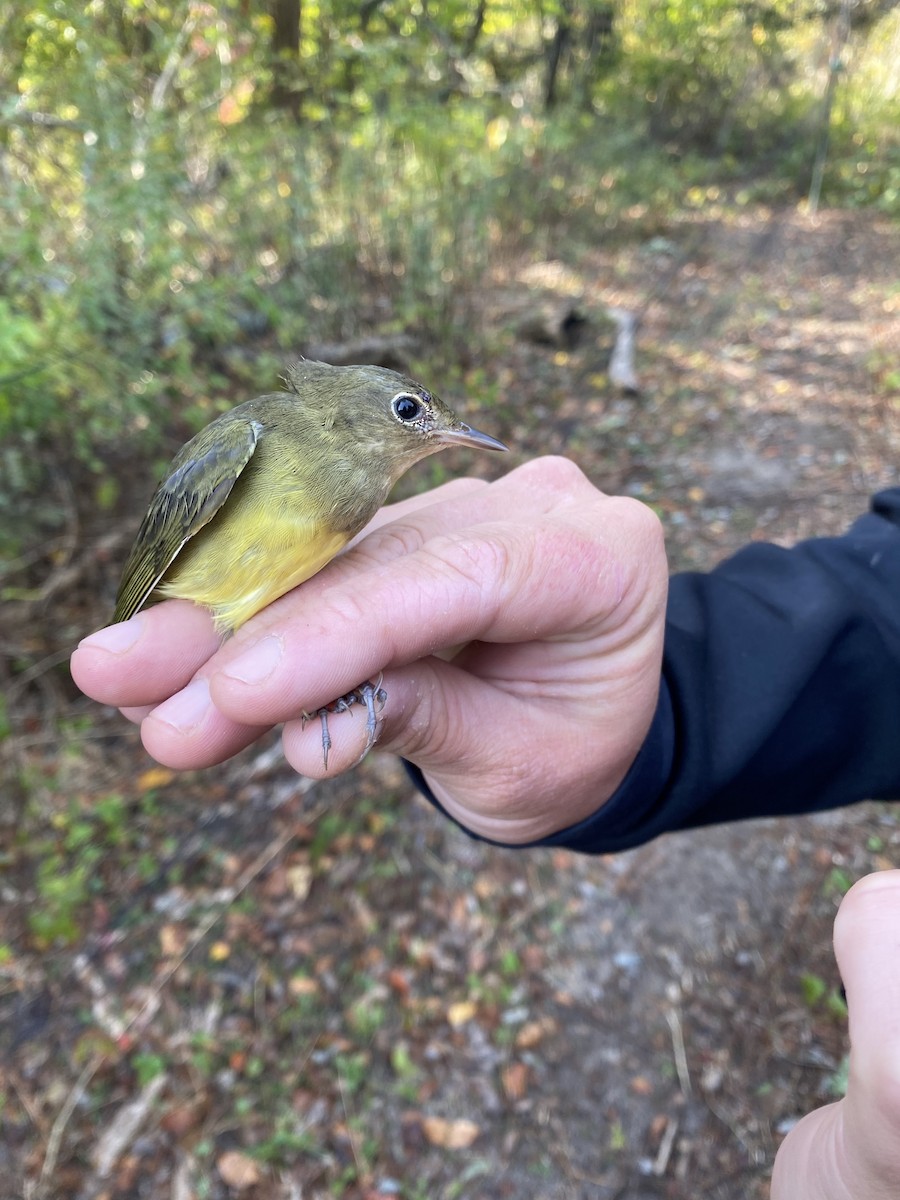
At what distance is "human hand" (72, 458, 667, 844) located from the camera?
1683 millimetres

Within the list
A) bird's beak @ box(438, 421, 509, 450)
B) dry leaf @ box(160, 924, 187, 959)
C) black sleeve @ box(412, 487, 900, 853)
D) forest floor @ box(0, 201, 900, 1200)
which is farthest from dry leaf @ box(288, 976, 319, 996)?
bird's beak @ box(438, 421, 509, 450)

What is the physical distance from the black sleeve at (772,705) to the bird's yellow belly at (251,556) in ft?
2.80

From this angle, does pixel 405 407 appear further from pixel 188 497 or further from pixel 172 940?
pixel 172 940

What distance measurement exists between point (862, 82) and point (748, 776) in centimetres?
2078

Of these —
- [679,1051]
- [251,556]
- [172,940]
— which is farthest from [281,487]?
[679,1051]

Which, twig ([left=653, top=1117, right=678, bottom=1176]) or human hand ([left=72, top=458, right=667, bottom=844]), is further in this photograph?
twig ([left=653, top=1117, right=678, bottom=1176])

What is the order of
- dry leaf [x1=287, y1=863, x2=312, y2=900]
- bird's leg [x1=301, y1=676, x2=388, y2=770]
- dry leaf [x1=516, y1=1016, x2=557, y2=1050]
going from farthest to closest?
dry leaf [x1=287, y1=863, x2=312, y2=900] < dry leaf [x1=516, y1=1016, x2=557, y2=1050] < bird's leg [x1=301, y1=676, x2=388, y2=770]

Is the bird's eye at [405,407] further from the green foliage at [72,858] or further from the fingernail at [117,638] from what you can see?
the green foliage at [72,858]

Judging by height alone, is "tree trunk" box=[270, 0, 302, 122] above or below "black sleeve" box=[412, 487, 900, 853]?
above

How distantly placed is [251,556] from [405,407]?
0.69 metres

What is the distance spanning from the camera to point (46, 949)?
3789 millimetres

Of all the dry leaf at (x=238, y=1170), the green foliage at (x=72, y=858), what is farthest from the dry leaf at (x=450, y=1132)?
the green foliage at (x=72, y=858)

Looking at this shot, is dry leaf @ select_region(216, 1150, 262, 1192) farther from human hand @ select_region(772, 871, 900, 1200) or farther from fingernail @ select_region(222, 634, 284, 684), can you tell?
human hand @ select_region(772, 871, 900, 1200)

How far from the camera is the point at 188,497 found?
2.06 metres
